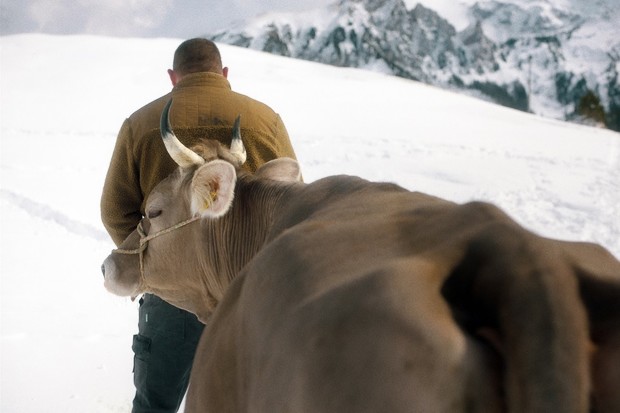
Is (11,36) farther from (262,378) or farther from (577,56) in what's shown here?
(577,56)

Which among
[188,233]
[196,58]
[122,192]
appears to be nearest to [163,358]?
[188,233]

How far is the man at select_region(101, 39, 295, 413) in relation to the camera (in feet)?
11.5

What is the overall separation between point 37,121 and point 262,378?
26285mm

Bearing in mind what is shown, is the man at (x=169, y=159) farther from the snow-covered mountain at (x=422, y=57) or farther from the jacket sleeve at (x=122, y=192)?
the snow-covered mountain at (x=422, y=57)

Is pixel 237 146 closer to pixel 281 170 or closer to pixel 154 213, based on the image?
pixel 281 170

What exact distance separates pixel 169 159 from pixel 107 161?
49.1 ft

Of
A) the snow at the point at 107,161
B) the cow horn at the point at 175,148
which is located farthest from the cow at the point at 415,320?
the snow at the point at 107,161

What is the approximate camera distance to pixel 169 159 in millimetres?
3449

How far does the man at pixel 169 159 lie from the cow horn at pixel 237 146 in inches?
6.5

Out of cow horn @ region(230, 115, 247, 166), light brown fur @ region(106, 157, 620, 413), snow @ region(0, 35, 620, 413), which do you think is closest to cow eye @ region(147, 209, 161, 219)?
cow horn @ region(230, 115, 247, 166)

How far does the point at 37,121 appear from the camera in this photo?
25781 mm

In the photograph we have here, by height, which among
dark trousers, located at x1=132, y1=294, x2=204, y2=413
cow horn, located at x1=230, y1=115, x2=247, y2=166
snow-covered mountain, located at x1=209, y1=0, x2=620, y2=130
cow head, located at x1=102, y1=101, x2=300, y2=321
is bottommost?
snow-covered mountain, located at x1=209, y1=0, x2=620, y2=130

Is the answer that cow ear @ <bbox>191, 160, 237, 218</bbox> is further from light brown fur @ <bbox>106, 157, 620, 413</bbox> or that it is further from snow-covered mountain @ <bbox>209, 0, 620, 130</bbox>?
snow-covered mountain @ <bbox>209, 0, 620, 130</bbox>

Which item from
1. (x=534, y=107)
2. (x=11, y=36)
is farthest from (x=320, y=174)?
(x=534, y=107)
